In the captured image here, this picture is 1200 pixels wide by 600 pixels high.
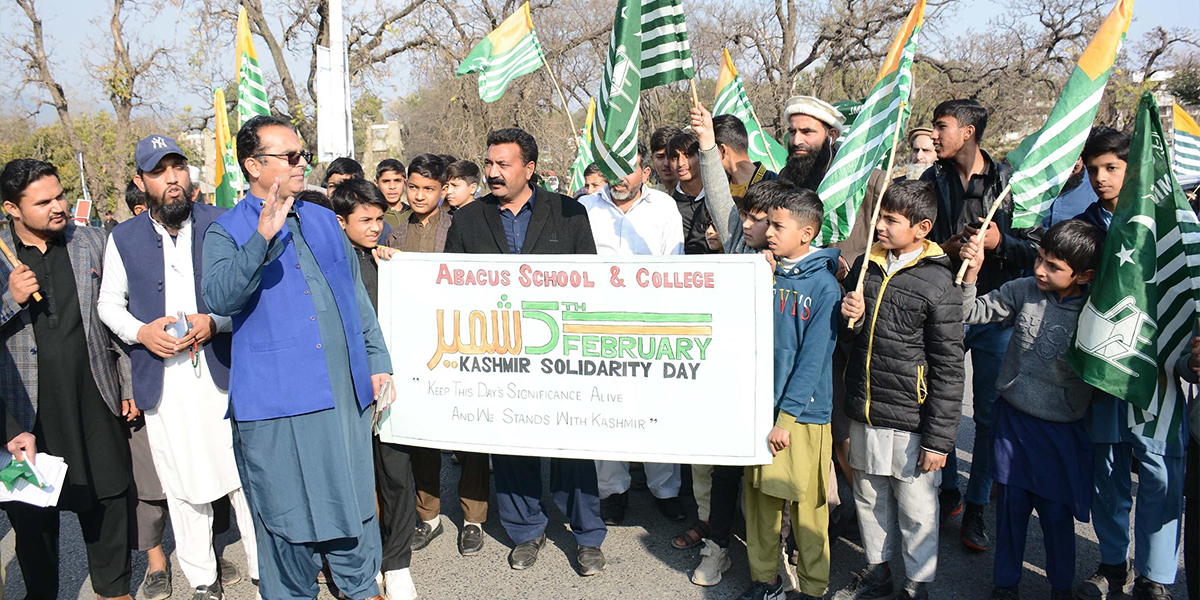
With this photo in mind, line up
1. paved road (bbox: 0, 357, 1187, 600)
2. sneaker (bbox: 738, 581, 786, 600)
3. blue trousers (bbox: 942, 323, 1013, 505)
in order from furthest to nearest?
blue trousers (bbox: 942, 323, 1013, 505) < paved road (bbox: 0, 357, 1187, 600) < sneaker (bbox: 738, 581, 786, 600)

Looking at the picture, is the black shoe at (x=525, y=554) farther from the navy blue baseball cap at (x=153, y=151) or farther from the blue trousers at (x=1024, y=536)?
the navy blue baseball cap at (x=153, y=151)

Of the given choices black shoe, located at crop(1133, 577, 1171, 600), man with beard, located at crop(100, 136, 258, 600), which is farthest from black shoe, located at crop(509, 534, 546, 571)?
black shoe, located at crop(1133, 577, 1171, 600)

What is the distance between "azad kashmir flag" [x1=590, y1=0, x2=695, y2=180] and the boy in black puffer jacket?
50.5 inches

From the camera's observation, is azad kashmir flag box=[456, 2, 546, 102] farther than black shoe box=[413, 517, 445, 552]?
Yes

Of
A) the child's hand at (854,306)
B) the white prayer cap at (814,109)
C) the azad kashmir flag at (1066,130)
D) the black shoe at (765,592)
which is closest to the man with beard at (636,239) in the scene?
the white prayer cap at (814,109)

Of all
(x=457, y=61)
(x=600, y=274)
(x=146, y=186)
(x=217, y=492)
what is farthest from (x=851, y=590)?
(x=457, y=61)

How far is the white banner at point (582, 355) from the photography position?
363cm

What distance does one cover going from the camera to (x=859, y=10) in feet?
70.1

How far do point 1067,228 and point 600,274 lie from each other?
2.04 meters

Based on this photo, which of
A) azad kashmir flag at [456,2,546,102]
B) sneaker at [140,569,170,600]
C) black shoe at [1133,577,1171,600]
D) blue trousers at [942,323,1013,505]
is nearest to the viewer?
black shoe at [1133,577,1171,600]

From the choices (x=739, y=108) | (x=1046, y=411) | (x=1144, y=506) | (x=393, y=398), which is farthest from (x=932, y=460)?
(x=739, y=108)

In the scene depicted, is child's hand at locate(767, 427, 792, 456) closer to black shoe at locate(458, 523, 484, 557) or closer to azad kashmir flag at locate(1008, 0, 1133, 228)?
azad kashmir flag at locate(1008, 0, 1133, 228)

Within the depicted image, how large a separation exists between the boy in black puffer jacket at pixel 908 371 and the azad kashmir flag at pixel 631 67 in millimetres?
1282

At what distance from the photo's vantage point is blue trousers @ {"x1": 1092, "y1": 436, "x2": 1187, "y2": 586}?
3.35 metres
